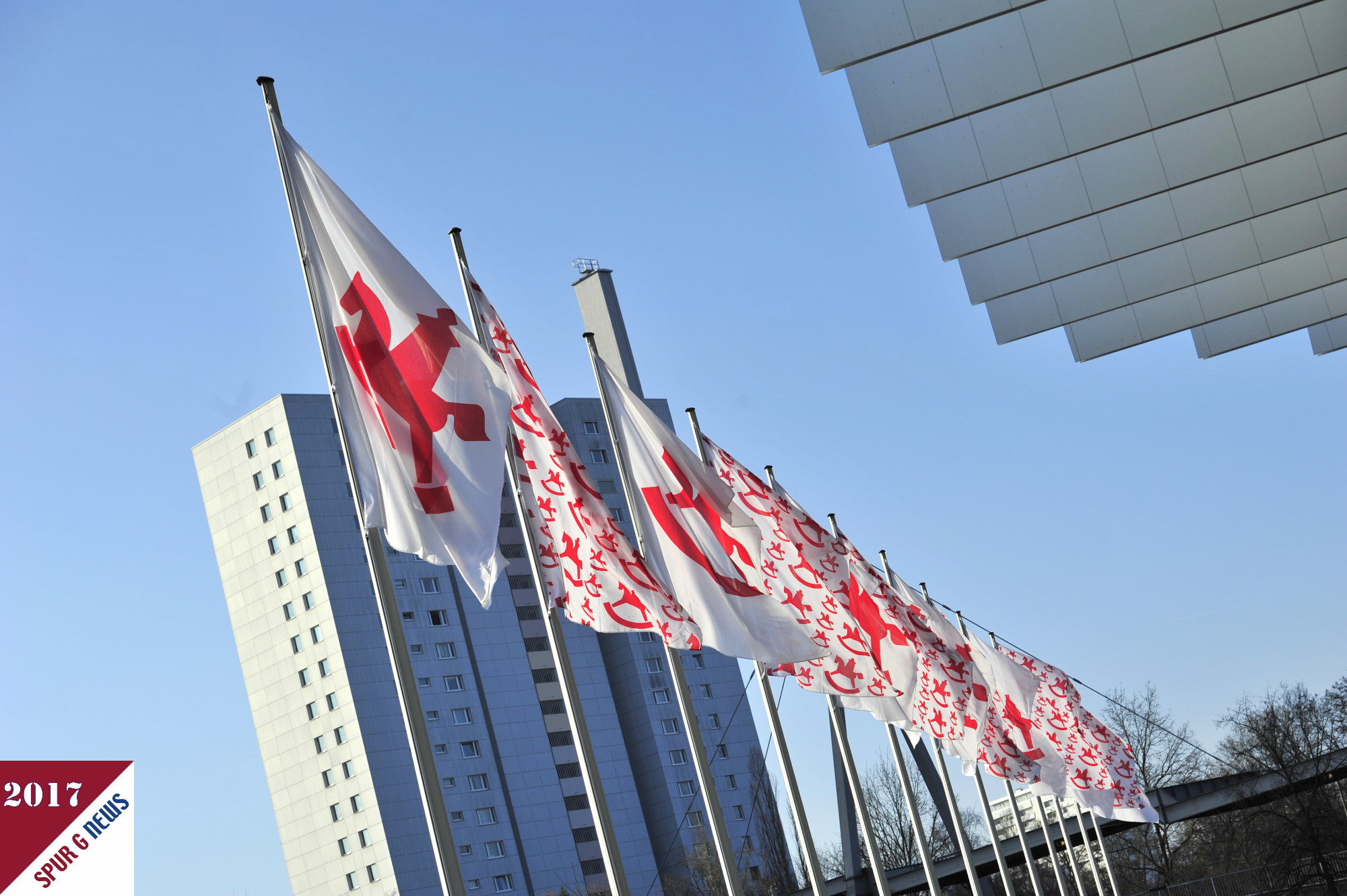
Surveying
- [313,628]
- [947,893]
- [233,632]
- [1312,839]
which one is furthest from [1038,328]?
[233,632]

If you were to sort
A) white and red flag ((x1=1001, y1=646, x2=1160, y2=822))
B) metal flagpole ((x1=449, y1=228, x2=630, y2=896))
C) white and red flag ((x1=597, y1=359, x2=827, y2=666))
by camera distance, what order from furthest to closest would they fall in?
white and red flag ((x1=1001, y1=646, x2=1160, y2=822))
white and red flag ((x1=597, y1=359, x2=827, y2=666))
metal flagpole ((x1=449, y1=228, x2=630, y2=896))

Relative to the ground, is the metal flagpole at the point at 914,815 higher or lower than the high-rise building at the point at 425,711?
lower

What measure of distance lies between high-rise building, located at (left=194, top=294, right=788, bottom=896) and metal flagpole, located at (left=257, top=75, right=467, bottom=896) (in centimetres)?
6470

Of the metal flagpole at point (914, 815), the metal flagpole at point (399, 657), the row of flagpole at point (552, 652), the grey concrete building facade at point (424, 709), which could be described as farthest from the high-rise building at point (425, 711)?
Answer: the metal flagpole at point (399, 657)

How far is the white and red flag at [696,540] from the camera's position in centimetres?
1269

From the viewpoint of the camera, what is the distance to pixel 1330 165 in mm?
20109

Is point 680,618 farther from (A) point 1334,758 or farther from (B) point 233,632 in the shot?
(B) point 233,632

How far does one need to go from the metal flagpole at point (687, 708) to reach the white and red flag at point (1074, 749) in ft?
34.1

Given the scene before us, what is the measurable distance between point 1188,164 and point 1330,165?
2.20 meters

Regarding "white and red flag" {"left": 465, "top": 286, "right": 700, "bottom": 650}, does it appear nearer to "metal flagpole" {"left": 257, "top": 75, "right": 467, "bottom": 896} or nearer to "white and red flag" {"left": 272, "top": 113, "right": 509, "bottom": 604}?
"white and red flag" {"left": 272, "top": 113, "right": 509, "bottom": 604}

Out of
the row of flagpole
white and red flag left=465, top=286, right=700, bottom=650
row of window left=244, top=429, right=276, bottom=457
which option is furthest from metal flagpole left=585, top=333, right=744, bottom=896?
row of window left=244, top=429, right=276, bottom=457

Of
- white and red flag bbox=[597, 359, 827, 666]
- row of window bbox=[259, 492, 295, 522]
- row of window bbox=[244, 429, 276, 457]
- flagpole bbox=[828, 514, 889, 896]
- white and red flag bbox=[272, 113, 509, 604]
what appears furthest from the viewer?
row of window bbox=[244, 429, 276, 457]

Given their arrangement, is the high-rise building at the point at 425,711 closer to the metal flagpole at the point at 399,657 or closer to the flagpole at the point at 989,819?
the flagpole at the point at 989,819

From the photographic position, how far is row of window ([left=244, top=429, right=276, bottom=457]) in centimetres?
8169
